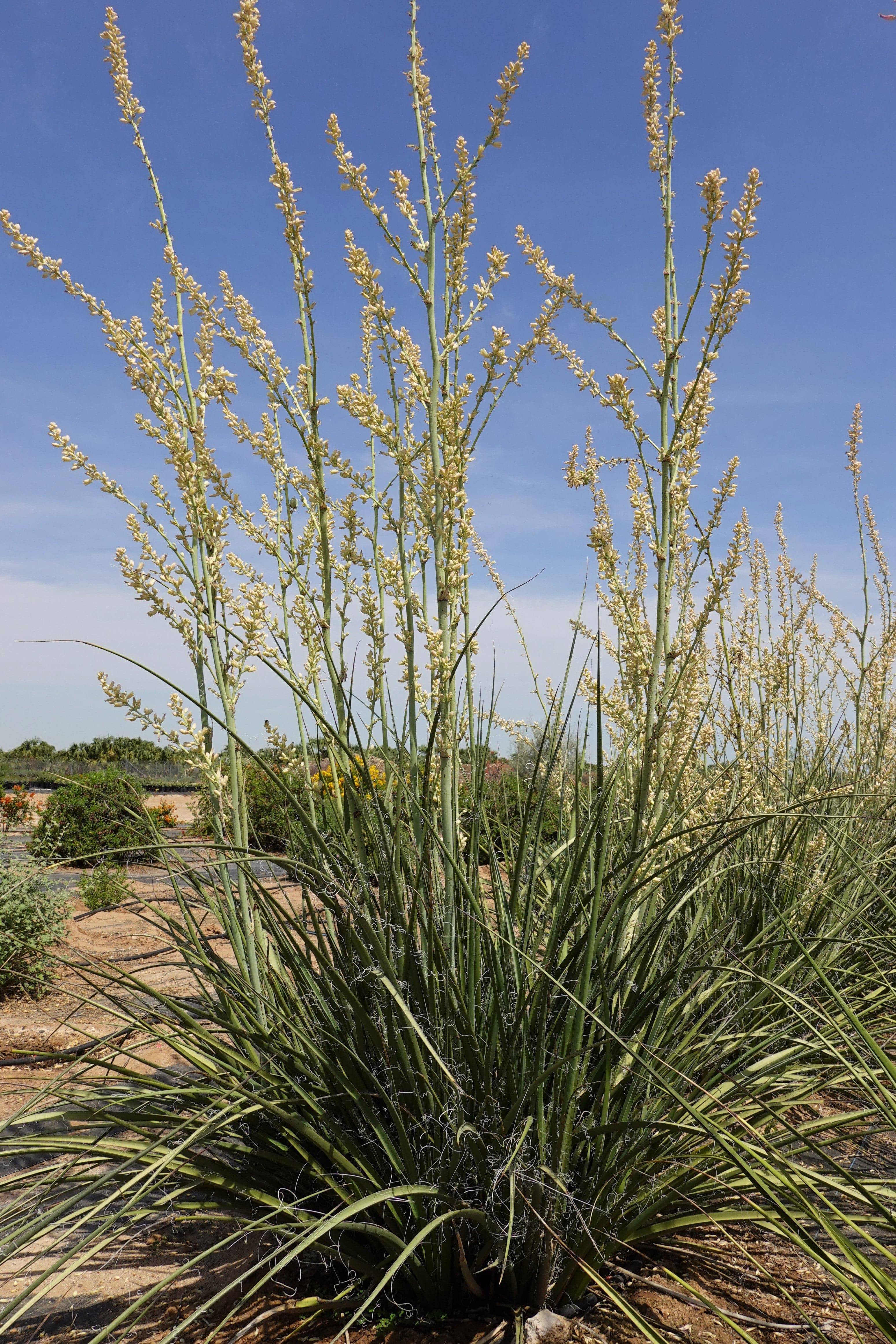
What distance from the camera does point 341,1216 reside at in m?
1.53

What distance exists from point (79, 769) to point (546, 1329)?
1991 centimetres

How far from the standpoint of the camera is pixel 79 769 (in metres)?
19.5

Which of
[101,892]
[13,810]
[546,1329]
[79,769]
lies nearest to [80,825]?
[13,810]

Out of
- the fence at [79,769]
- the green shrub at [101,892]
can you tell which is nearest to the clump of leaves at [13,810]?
the fence at [79,769]

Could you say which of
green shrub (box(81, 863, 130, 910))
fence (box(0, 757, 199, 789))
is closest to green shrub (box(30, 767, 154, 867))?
green shrub (box(81, 863, 130, 910))

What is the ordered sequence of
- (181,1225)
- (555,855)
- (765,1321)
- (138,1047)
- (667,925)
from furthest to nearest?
1. (555,855)
2. (181,1225)
3. (667,925)
4. (138,1047)
5. (765,1321)

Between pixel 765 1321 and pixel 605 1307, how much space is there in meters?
0.35

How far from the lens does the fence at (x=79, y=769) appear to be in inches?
617

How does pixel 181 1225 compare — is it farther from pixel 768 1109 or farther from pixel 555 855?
pixel 768 1109

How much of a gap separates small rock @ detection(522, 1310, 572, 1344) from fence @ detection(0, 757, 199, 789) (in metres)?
12.1

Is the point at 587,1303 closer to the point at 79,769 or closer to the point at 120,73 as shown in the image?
the point at 120,73

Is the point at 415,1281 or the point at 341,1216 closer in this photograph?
the point at 341,1216

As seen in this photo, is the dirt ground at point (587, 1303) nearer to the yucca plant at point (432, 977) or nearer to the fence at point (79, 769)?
the yucca plant at point (432, 977)

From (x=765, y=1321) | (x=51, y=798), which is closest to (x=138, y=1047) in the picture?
(x=765, y=1321)
